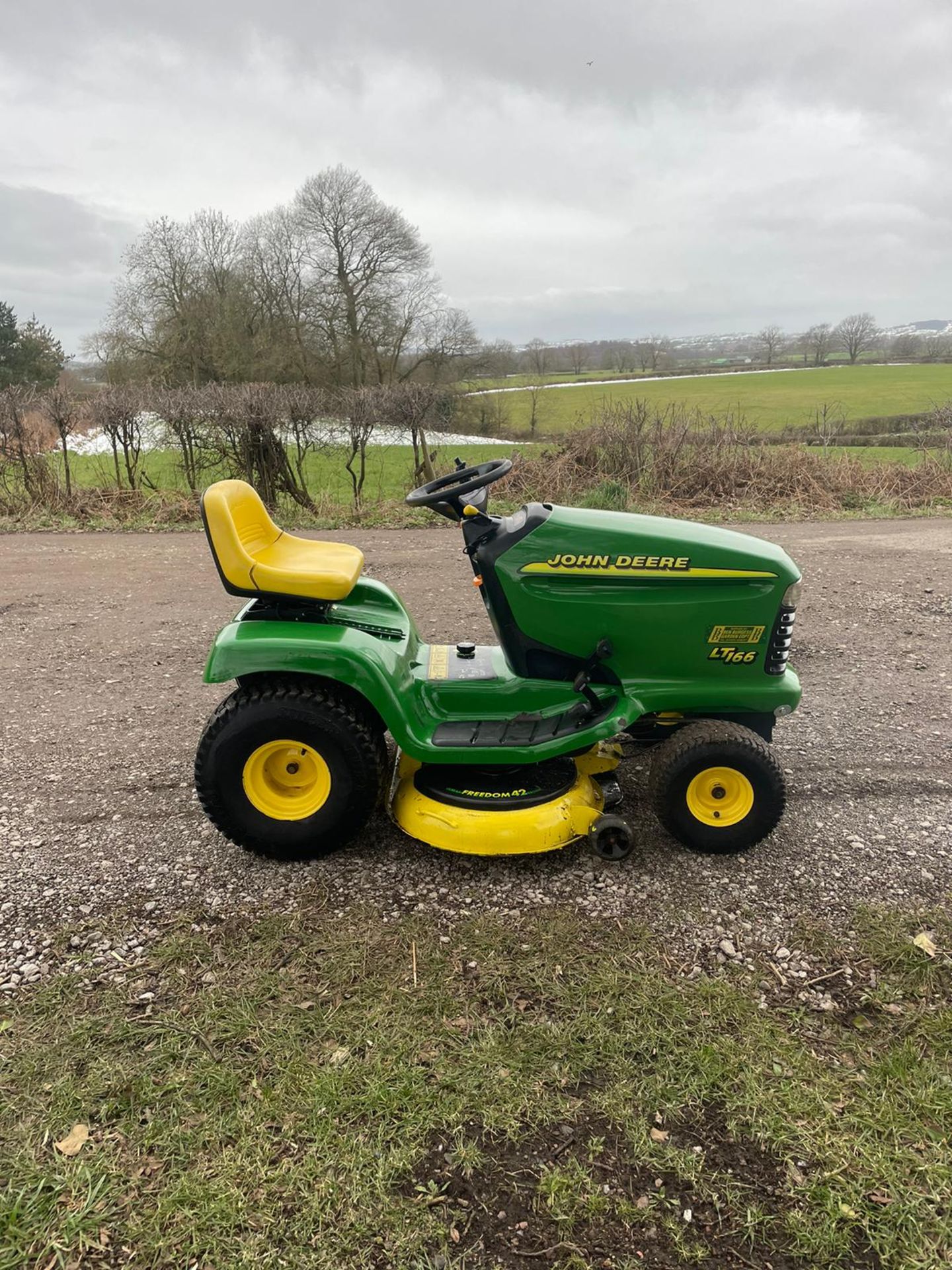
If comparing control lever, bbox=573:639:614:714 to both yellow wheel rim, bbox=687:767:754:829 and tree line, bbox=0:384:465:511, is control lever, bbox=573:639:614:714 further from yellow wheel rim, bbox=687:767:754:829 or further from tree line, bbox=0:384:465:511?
tree line, bbox=0:384:465:511

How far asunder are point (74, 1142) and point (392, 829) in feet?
5.16

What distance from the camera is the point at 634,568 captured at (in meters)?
2.95

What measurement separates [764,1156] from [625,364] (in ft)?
131

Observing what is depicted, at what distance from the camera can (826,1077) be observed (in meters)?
2.06

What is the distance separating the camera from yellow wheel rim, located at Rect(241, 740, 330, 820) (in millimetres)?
2932

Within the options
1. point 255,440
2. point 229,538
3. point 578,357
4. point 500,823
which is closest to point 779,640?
point 500,823

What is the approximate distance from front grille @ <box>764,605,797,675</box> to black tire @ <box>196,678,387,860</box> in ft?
5.24

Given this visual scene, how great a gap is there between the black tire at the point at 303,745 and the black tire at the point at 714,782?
1.11 m

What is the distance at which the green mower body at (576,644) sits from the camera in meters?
2.95

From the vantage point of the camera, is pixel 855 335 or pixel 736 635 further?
pixel 855 335

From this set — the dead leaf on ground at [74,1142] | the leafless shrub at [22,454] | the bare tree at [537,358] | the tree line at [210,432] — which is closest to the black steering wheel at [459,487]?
the dead leaf on ground at [74,1142]

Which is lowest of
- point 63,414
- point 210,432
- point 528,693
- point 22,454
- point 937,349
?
point 528,693

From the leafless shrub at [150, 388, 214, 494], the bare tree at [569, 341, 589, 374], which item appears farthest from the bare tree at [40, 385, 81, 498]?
the bare tree at [569, 341, 589, 374]

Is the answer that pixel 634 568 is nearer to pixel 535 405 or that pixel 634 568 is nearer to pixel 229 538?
pixel 229 538
